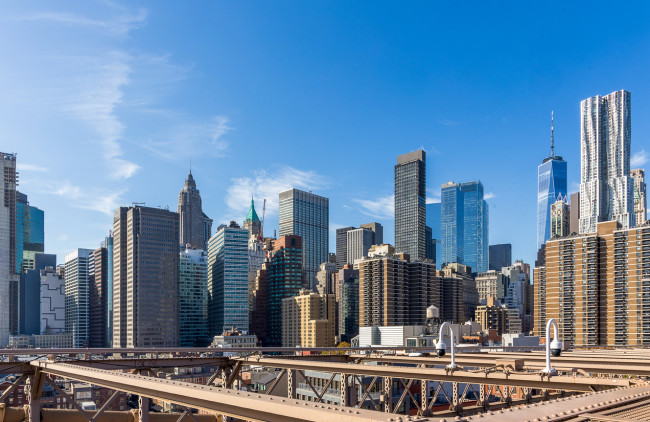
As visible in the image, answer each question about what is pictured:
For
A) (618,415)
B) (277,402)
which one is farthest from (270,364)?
(618,415)

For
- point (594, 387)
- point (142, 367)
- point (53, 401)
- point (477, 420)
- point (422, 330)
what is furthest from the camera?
point (422, 330)

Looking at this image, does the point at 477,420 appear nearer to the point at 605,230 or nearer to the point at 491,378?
the point at 491,378

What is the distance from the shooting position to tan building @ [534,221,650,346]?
131125 millimetres

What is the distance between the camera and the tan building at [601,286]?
131 metres

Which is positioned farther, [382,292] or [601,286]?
[382,292]

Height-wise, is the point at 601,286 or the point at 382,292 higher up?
the point at 601,286

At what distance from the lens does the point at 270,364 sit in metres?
22.4

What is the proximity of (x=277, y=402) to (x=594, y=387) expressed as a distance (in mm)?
8477

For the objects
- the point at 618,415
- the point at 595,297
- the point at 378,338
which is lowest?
the point at 378,338

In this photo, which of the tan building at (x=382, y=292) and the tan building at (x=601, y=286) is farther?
the tan building at (x=382, y=292)

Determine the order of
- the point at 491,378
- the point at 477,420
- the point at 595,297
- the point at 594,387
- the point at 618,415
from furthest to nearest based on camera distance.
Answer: the point at 595,297 < the point at 491,378 < the point at 594,387 < the point at 618,415 < the point at 477,420

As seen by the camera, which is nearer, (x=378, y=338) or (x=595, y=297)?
(x=595, y=297)

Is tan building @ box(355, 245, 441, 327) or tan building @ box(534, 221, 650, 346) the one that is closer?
tan building @ box(534, 221, 650, 346)

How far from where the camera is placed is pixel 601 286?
461 ft
